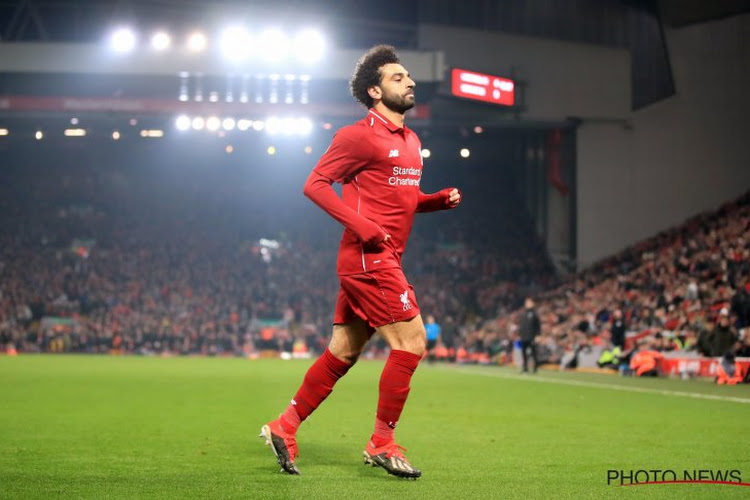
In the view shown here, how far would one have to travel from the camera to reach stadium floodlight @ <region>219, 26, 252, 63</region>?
1473 inches

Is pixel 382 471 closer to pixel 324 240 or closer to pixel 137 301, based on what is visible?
pixel 137 301

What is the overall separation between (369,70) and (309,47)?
103ft

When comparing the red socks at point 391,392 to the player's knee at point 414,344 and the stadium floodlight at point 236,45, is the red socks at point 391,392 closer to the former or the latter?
the player's knee at point 414,344

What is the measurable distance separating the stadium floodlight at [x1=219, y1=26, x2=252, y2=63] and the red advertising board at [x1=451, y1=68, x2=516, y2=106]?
7.24m

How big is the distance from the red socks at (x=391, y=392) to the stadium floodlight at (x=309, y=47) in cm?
3209

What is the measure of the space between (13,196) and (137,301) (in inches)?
371

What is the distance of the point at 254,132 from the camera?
4366 cm

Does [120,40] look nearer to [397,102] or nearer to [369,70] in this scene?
[369,70]

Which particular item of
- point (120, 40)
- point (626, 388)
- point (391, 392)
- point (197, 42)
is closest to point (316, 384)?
point (391, 392)

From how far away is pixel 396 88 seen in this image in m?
6.64

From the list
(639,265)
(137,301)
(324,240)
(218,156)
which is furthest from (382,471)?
(218,156)

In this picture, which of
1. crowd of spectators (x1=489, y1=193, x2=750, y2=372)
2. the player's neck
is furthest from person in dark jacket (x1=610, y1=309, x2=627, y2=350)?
the player's neck

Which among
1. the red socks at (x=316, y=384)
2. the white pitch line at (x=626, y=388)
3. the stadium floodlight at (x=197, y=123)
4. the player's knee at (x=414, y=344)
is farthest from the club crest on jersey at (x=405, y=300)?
the stadium floodlight at (x=197, y=123)

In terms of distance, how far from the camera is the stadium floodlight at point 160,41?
37.3 m
